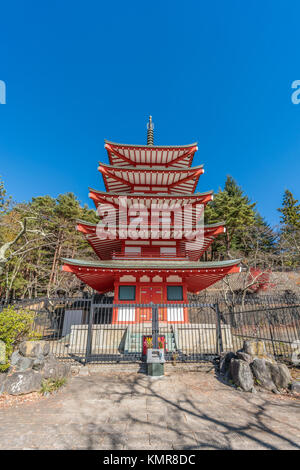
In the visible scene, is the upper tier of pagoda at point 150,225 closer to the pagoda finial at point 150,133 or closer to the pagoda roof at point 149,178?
the pagoda roof at point 149,178

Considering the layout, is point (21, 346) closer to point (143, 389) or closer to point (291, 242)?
point (143, 389)

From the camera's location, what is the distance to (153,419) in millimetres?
4957

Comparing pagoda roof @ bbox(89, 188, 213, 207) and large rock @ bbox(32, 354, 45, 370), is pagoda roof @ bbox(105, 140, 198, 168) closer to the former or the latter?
pagoda roof @ bbox(89, 188, 213, 207)

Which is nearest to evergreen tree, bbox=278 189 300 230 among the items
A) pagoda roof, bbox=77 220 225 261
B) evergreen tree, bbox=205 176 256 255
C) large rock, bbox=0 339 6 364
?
evergreen tree, bbox=205 176 256 255

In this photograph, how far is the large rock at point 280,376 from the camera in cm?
675

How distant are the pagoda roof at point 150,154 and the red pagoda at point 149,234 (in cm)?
5

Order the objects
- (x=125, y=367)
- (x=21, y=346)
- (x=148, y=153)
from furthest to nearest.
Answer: (x=148, y=153), (x=125, y=367), (x=21, y=346)

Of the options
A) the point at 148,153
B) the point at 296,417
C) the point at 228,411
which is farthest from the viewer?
the point at 148,153

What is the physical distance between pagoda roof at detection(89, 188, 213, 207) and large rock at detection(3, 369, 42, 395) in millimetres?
10704

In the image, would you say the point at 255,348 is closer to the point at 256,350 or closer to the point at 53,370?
the point at 256,350

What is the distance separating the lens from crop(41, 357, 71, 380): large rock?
23.5ft

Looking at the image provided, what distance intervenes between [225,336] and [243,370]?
5164mm

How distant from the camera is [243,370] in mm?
7145
